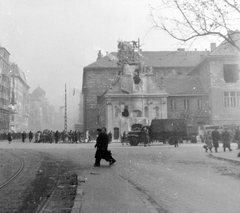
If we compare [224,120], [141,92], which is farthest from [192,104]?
[141,92]

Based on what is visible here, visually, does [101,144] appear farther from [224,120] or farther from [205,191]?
[224,120]

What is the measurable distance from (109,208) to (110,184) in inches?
102

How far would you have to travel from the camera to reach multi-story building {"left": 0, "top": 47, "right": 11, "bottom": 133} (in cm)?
5820

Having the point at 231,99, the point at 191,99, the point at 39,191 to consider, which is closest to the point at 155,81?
the point at 191,99

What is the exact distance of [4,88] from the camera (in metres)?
66.0

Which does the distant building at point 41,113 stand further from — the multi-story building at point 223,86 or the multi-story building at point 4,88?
the multi-story building at point 223,86

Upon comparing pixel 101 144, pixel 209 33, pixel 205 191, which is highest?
pixel 209 33

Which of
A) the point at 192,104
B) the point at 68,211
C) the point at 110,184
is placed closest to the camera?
the point at 68,211

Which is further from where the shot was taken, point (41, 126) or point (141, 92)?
point (41, 126)

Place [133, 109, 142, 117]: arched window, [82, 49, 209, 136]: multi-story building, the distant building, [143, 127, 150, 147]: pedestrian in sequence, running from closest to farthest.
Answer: [143, 127, 150, 147]: pedestrian < [133, 109, 142, 117]: arched window < [82, 49, 209, 136]: multi-story building < the distant building

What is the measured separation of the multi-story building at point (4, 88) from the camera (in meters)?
58.2

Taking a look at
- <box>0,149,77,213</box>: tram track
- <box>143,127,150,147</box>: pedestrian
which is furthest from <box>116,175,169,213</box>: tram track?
<box>143,127,150,147</box>: pedestrian

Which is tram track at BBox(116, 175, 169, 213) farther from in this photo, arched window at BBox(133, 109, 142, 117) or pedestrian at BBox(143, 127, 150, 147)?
arched window at BBox(133, 109, 142, 117)

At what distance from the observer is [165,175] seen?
10094mm
